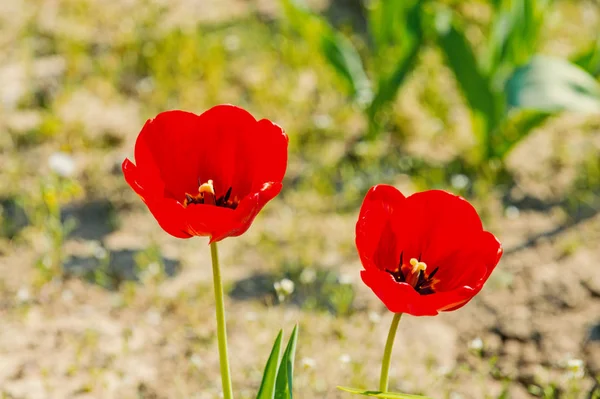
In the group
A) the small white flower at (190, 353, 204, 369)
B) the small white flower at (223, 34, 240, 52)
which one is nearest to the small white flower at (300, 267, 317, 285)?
the small white flower at (190, 353, 204, 369)

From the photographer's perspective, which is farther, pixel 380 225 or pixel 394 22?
pixel 394 22

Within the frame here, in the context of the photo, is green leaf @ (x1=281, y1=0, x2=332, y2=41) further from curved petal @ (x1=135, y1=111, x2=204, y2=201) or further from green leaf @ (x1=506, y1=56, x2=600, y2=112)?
curved petal @ (x1=135, y1=111, x2=204, y2=201)

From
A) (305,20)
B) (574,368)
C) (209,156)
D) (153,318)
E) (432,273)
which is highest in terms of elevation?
(305,20)

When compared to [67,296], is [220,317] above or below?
above

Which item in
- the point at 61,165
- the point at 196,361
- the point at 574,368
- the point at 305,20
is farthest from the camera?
the point at 305,20

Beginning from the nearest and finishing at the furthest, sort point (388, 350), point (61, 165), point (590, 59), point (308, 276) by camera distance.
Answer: point (388, 350), point (308, 276), point (61, 165), point (590, 59)

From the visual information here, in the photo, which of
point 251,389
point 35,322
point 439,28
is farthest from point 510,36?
point 35,322

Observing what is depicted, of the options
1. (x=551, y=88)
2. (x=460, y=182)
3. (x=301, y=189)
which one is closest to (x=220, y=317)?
(x=551, y=88)

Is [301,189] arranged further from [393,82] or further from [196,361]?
[196,361]
